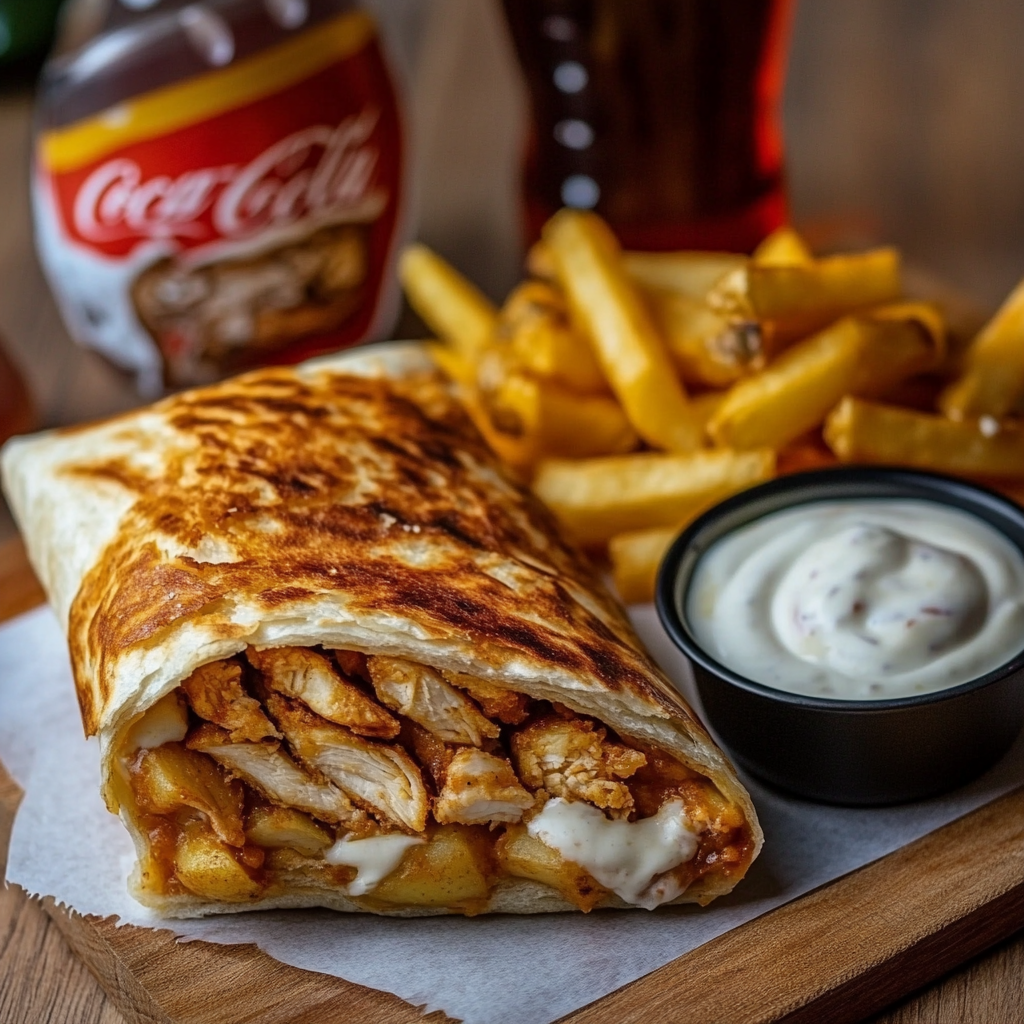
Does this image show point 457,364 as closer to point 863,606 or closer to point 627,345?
point 627,345

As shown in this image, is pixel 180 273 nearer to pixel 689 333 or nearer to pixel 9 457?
pixel 9 457

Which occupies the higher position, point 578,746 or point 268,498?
point 268,498

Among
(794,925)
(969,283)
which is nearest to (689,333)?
(794,925)

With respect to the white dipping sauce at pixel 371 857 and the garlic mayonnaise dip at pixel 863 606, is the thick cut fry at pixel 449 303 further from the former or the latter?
the white dipping sauce at pixel 371 857

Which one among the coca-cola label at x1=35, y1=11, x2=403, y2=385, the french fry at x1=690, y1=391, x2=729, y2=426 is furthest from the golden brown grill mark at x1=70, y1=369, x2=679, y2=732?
the coca-cola label at x1=35, y1=11, x2=403, y2=385

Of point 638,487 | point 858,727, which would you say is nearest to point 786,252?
point 638,487

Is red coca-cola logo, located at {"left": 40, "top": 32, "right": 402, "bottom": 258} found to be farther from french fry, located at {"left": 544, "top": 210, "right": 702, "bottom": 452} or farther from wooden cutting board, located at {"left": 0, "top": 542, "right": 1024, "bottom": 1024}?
wooden cutting board, located at {"left": 0, "top": 542, "right": 1024, "bottom": 1024}

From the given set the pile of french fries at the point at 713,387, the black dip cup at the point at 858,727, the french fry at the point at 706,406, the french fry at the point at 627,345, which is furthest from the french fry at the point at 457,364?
the black dip cup at the point at 858,727
